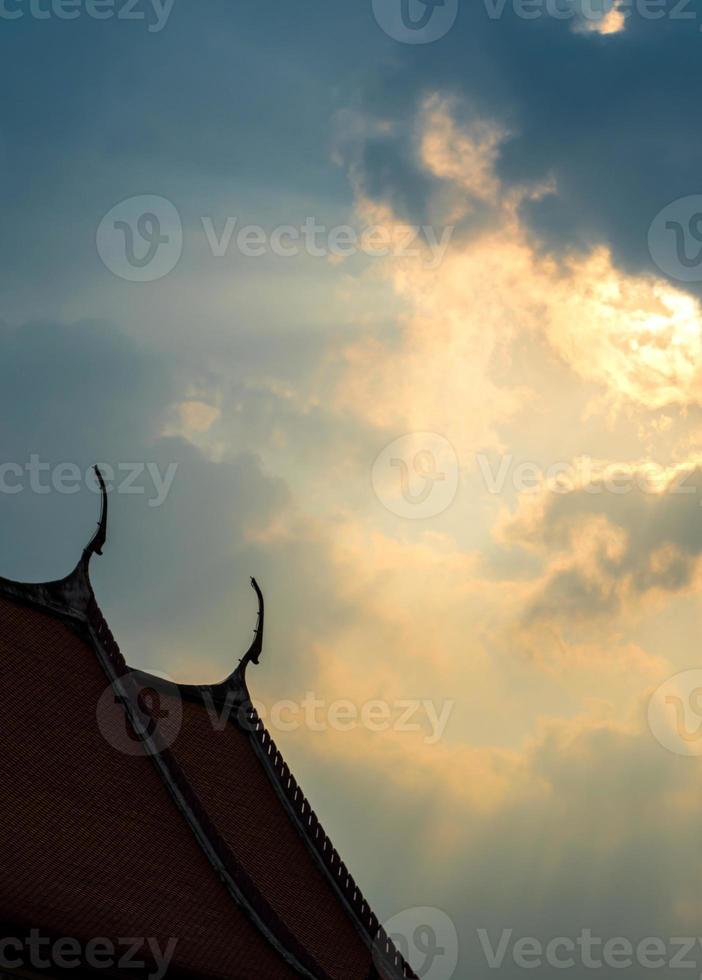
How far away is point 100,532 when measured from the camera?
112 feet

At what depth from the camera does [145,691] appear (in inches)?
1318

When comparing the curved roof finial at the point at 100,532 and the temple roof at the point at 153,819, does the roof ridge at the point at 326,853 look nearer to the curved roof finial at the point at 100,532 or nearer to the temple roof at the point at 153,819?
the temple roof at the point at 153,819

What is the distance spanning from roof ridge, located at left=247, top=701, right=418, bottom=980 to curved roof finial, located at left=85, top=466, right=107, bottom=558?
276 inches

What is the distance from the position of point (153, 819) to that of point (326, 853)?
687 cm

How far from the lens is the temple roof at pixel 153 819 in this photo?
77.8 feet

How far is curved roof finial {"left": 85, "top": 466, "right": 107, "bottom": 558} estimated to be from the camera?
111 ft

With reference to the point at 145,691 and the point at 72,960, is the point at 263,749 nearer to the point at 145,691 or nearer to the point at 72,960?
the point at 145,691

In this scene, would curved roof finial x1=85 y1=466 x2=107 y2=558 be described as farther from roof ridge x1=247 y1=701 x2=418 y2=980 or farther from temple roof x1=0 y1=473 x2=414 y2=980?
roof ridge x1=247 y1=701 x2=418 y2=980

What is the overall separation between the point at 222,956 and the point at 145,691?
406 inches

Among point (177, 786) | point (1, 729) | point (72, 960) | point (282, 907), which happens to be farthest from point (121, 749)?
point (72, 960)

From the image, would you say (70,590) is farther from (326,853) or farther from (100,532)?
(326,853)

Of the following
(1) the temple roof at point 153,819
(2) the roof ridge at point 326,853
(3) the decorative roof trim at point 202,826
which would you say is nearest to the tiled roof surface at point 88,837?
(1) the temple roof at point 153,819

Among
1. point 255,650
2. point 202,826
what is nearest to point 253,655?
point 255,650

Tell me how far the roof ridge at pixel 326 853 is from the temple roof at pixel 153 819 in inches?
1.7
